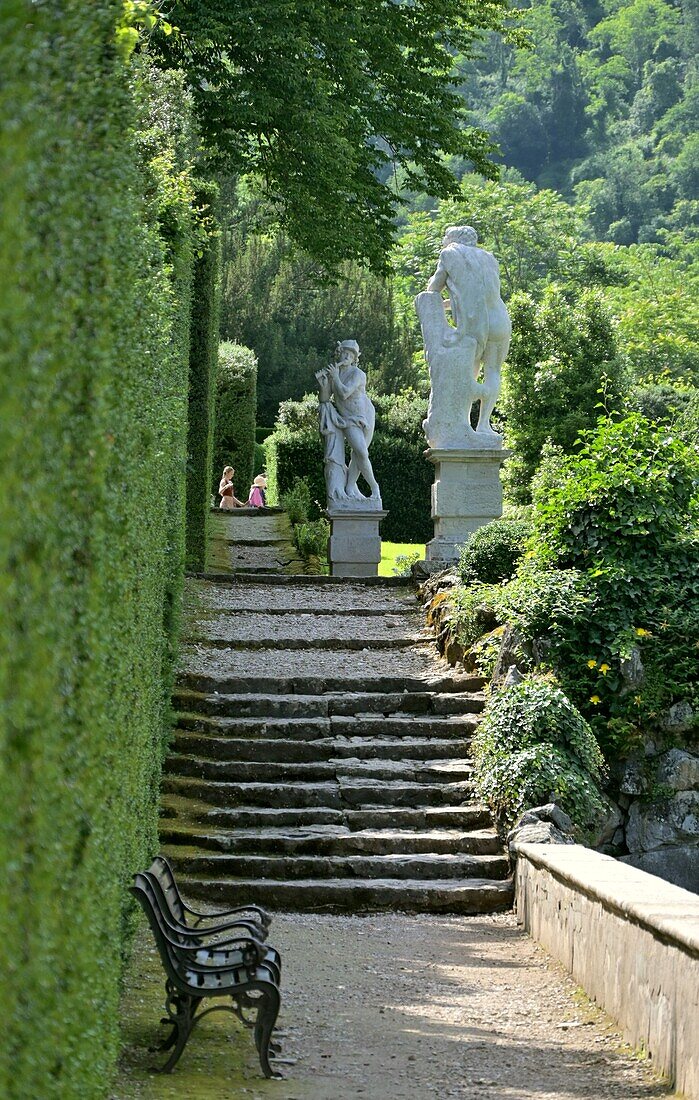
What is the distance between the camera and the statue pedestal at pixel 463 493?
15461 mm

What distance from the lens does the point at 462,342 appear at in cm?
1560

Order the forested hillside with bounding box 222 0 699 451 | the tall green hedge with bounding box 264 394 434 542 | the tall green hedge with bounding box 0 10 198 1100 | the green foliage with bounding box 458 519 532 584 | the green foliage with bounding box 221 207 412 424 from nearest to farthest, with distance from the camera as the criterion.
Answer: the tall green hedge with bounding box 0 10 198 1100, the green foliage with bounding box 458 519 532 584, the tall green hedge with bounding box 264 394 434 542, the forested hillside with bounding box 222 0 699 451, the green foliage with bounding box 221 207 412 424

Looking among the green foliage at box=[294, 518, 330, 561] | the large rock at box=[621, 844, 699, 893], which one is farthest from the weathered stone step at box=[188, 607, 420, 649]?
the green foliage at box=[294, 518, 330, 561]

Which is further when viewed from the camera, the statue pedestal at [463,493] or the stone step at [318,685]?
the statue pedestal at [463,493]

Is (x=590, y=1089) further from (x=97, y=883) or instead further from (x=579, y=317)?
(x=579, y=317)

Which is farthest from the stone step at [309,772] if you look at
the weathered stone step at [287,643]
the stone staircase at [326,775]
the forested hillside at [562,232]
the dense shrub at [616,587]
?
the forested hillside at [562,232]

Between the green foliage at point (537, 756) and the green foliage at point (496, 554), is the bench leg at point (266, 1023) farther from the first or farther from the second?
the green foliage at point (496, 554)

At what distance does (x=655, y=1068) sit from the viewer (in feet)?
16.9

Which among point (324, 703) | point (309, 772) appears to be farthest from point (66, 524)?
point (324, 703)

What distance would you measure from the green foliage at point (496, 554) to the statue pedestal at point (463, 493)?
106 inches

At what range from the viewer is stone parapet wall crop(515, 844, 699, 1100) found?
4785mm

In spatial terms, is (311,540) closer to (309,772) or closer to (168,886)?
(309,772)

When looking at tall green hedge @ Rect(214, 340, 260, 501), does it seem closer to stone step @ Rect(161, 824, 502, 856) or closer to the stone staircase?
the stone staircase

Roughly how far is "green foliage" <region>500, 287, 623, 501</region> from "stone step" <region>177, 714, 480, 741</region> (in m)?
14.9
